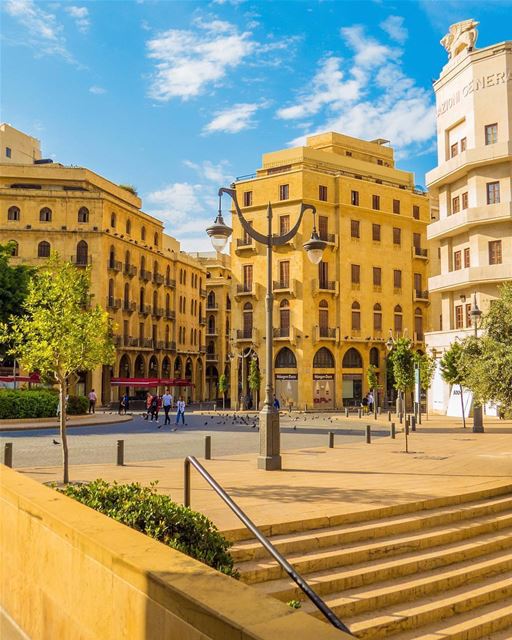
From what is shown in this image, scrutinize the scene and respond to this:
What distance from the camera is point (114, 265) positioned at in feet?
182

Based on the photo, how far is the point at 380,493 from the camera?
36.0ft

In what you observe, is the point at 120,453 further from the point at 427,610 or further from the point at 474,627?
the point at 474,627

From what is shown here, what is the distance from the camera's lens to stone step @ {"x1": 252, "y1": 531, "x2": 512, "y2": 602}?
704 cm

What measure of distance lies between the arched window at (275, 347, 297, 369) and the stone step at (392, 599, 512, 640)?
44516 mm

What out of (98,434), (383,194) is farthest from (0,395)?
(383,194)

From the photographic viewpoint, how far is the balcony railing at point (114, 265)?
54.9 metres

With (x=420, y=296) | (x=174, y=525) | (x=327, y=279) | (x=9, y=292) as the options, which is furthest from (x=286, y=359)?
(x=174, y=525)

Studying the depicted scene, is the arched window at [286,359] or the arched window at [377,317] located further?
the arched window at [377,317]

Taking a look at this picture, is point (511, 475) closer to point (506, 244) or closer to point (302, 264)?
point (506, 244)

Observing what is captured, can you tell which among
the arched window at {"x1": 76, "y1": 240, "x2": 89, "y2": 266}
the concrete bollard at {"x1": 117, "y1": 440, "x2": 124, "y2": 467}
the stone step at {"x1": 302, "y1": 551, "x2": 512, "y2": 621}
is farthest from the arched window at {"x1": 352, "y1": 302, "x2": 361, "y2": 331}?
the stone step at {"x1": 302, "y1": 551, "x2": 512, "y2": 621}

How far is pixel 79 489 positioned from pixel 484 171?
36.6m

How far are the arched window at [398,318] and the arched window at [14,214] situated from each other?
111 feet

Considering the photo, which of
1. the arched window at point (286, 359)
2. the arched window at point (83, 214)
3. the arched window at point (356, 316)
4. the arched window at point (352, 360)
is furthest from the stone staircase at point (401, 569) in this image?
the arched window at point (83, 214)

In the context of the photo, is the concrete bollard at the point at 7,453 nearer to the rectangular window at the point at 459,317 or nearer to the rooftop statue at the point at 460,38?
the rectangular window at the point at 459,317
